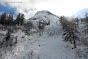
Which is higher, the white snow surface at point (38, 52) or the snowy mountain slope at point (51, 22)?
the snowy mountain slope at point (51, 22)

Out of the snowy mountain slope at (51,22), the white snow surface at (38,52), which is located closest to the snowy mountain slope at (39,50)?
the white snow surface at (38,52)

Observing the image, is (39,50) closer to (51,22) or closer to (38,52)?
(38,52)

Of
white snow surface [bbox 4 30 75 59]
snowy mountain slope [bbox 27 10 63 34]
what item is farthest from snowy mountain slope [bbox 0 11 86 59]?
snowy mountain slope [bbox 27 10 63 34]

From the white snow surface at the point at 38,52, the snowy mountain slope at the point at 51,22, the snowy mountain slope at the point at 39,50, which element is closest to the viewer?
the white snow surface at the point at 38,52

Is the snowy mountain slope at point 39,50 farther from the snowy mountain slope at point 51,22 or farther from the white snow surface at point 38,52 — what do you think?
the snowy mountain slope at point 51,22

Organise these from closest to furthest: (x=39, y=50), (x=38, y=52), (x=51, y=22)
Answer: (x=38, y=52) < (x=39, y=50) < (x=51, y=22)

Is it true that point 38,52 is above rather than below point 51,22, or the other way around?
below

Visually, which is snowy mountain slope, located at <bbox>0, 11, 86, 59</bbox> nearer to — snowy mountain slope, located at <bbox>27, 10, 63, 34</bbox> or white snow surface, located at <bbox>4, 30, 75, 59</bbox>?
white snow surface, located at <bbox>4, 30, 75, 59</bbox>

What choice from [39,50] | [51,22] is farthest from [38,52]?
[51,22]

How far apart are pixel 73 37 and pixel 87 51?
15.6 feet

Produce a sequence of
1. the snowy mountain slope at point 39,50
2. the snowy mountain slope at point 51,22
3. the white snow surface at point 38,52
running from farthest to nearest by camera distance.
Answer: the snowy mountain slope at point 51,22 → the snowy mountain slope at point 39,50 → the white snow surface at point 38,52

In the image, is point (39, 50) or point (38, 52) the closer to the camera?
point (38, 52)

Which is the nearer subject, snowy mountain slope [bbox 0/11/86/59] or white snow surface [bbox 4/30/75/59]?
white snow surface [bbox 4/30/75/59]

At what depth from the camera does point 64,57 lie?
16.1 m
